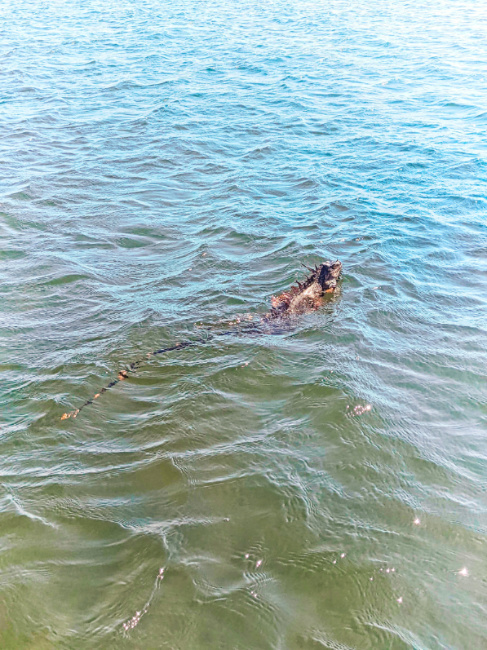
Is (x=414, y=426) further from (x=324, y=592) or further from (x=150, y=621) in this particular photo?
(x=150, y=621)

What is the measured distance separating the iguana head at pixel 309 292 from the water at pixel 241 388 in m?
0.30

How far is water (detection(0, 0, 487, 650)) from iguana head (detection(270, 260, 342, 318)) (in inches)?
11.9

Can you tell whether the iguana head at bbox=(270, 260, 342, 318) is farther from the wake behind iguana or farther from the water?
the water

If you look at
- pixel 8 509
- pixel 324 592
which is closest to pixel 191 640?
pixel 324 592

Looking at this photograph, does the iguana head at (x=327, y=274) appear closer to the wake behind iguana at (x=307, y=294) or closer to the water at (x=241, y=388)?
the wake behind iguana at (x=307, y=294)

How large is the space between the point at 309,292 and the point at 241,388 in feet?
8.30

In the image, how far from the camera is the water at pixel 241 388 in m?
4.23

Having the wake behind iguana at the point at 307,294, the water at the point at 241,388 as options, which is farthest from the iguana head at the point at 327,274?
the water at the point at 241,388

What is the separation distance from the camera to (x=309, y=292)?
8477 mm

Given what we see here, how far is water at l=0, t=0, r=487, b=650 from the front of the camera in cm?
423

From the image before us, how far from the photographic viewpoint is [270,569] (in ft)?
14.5

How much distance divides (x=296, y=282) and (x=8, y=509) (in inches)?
222

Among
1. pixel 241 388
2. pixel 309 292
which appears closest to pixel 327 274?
pixel 309 292

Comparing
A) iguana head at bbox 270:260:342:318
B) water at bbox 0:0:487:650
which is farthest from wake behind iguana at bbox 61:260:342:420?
water at bbox 0:0:487:650
